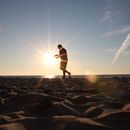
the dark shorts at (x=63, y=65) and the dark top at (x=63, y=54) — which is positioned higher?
the dark top at (x=63, y=54)

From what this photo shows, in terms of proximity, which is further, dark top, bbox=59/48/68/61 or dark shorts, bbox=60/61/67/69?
dark top, bbox=59/48/68/61

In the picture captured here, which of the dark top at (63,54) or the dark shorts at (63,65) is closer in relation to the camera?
the dark shorts at (63,65)

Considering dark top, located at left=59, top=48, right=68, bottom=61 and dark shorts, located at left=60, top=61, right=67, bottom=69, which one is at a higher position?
dark top, located at left=59, top=48, right=68, bottom=61

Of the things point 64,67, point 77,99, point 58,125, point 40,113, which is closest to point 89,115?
point 40,113

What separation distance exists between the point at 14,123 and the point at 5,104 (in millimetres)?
1709

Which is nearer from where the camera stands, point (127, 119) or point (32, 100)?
point (127, 119)

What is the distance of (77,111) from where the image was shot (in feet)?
11.3

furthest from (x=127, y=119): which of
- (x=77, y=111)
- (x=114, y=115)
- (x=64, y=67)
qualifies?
(x=64, y=67)

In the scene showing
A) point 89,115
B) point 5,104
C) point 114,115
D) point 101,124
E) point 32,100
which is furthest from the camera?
point 32,100

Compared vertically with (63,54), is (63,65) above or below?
below

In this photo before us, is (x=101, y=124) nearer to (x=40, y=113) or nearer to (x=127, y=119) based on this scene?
(x=127, y=119)

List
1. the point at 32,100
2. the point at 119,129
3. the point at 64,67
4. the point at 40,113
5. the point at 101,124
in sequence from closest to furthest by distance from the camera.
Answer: the point at 119,129 < the point at 101,124 < the point at 40,113 < the point at 32,100 < the point at 64,67

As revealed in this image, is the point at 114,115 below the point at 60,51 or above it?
below

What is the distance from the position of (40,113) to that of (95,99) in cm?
138
